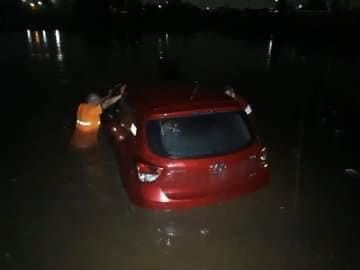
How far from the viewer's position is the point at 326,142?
8.90m

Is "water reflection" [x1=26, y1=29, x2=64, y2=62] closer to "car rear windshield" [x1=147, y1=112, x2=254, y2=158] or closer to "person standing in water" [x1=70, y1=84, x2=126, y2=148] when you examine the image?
"person standing in water" [x1=70, y1=84, x2=126, y2=148]

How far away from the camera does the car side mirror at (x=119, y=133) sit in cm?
564

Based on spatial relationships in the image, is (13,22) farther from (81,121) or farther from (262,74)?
(81,121)

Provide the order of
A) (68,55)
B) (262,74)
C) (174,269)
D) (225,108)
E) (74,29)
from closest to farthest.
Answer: (174,269) < (225,108) < (262,74) < (68,55) < (74,29)

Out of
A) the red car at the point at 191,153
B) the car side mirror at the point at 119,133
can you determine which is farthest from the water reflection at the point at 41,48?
the red car at the point at 191,153

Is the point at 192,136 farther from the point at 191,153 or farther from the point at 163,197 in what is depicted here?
the point at 163,197

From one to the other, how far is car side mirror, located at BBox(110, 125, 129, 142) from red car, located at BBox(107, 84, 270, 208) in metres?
0.37

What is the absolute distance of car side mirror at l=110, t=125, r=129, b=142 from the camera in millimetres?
5639

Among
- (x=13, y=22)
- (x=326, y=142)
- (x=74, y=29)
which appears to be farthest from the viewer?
(x=13, y=22)

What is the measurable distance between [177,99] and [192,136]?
1.97 feet

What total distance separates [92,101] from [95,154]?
131 cm

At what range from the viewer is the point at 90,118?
666 centimetres

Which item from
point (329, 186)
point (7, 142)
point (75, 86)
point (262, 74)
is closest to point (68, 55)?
point (75, 86)

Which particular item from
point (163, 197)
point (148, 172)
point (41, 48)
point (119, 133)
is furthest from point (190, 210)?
point (41, 48)
